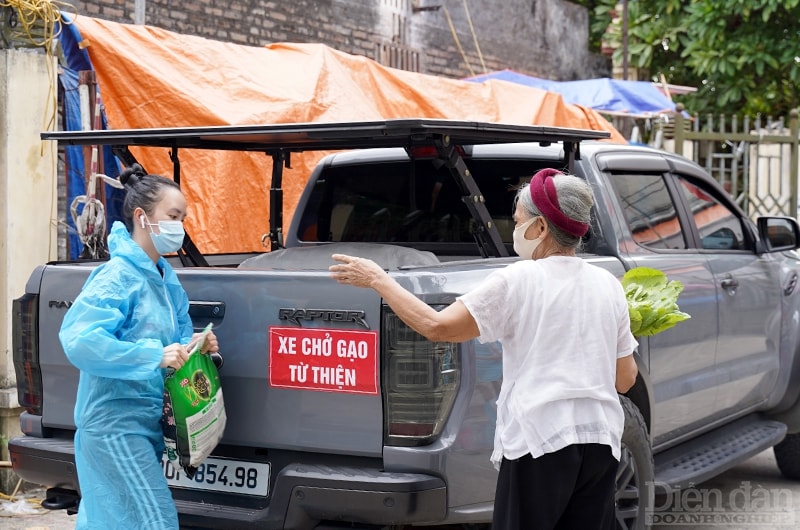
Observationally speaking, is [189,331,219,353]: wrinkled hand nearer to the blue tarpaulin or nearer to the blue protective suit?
the blue protective suit

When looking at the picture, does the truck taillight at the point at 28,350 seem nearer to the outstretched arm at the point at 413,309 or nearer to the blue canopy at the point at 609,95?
the outstretched arm at the point at 413,309

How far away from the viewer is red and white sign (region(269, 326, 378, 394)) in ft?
11.1

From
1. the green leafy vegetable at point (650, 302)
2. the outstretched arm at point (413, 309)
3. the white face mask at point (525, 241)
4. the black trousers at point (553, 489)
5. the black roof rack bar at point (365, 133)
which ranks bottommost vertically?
the black trousers at point (553, 489)

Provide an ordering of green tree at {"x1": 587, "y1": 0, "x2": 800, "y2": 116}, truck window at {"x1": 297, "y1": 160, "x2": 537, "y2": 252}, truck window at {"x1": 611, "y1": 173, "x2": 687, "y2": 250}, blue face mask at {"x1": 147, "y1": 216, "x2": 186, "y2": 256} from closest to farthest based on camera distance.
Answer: blue face mask at {"x1": 147, "y1": 216, "x2": 186, "y2": 256} < truck window at {"x1": 611, "y1": 173, "x2": 687, "y2": 250} < truck window at {"x1": 297, "y1": 160, "x2": 537, "y2": 252} < green tree at {"x1": 587, "y1": 0, "x2": 800, "y2": 116}

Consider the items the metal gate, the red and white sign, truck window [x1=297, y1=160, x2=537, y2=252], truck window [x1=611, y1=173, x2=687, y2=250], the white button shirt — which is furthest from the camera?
the metal gate

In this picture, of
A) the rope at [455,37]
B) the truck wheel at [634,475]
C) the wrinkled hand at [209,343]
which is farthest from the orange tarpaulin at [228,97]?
the rope at [455,37]

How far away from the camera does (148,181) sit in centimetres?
362

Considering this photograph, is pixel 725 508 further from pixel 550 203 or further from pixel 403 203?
pixel 550 203

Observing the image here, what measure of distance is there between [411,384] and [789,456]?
4.03 meters

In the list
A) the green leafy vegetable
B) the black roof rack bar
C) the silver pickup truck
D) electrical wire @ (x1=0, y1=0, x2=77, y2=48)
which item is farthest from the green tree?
the green leafy vegetable

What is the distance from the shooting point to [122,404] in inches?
135

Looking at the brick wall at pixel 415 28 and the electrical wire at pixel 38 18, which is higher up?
the brick wall at pixel 415 28

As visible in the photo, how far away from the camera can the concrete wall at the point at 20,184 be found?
620 centimetres

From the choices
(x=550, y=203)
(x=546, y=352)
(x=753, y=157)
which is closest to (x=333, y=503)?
(x=546, y=352)
